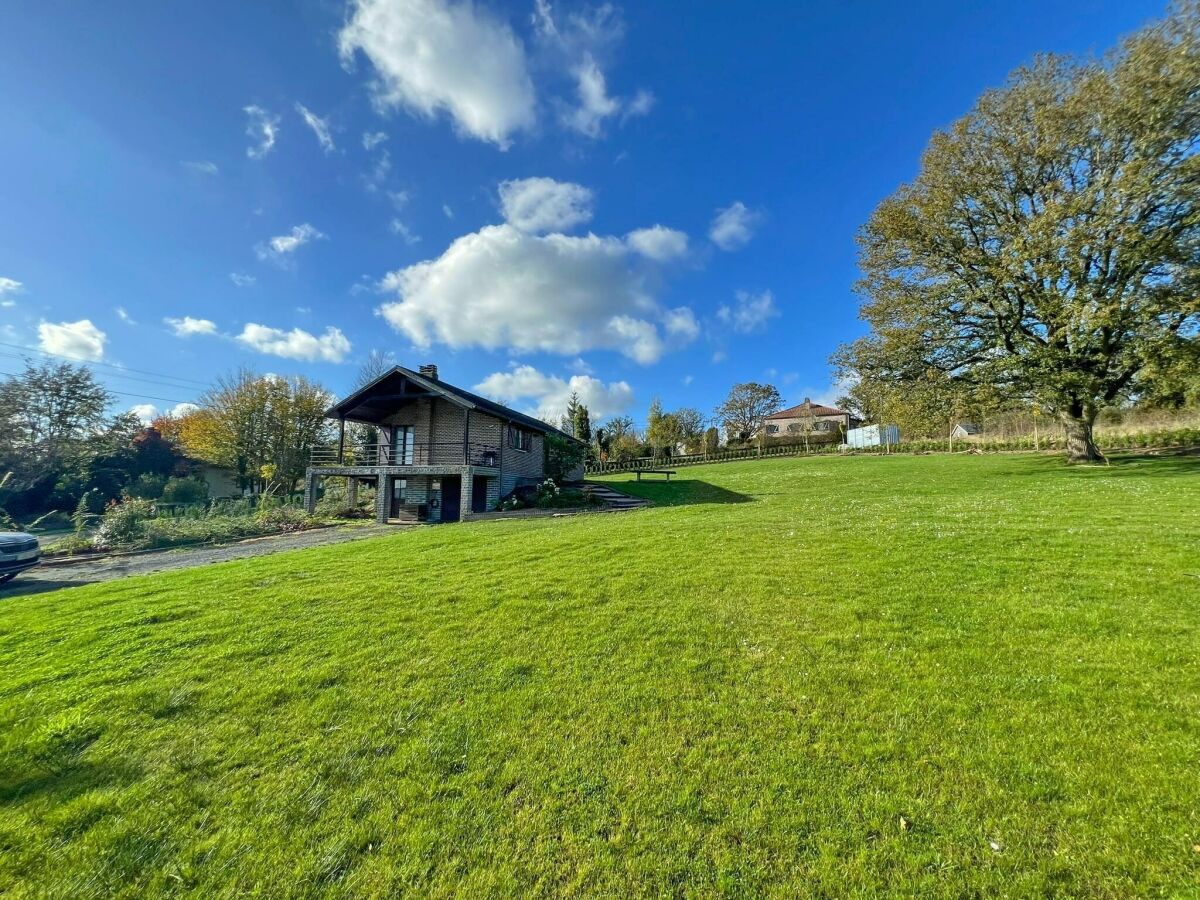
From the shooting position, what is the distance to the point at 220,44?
1136cm

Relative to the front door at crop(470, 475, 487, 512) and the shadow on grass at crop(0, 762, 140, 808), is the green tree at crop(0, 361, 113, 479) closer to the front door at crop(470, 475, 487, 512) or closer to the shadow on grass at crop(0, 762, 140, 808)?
the front door at crop(470, 475, 487, 512)

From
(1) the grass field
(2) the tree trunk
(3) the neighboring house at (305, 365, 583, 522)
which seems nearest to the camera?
(1) the grass field

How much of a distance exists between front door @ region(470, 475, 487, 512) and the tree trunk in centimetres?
2617

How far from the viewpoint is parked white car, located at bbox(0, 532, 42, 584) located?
10.2m

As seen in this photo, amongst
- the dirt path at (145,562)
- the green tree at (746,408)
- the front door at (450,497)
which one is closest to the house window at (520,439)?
the front door at (450,497)

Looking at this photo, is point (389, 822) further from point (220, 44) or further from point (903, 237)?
point (903, 237)

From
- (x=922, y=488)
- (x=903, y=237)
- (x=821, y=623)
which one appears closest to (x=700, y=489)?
(x=922, y=488)

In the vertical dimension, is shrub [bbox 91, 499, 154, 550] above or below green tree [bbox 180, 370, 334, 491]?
below

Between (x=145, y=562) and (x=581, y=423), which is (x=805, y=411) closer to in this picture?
(x=581, y=423)

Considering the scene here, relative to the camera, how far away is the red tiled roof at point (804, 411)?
65875 millimetres

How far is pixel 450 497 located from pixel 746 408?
48562 mm

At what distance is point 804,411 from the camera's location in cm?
6562

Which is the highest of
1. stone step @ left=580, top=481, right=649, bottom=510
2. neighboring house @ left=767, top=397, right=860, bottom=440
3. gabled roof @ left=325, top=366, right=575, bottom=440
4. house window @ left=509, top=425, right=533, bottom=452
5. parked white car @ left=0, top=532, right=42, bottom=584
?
neighboring house @ left=767, top=397, right=860, bottom=440

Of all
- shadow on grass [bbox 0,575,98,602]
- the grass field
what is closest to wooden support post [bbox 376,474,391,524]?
shadow on grass [bbox 0,575,98,602]
